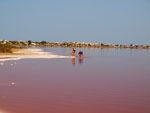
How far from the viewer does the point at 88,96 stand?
10.4m

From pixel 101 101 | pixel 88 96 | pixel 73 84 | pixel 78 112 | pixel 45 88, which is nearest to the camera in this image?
pixel 78 112

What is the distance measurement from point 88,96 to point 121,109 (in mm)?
1992

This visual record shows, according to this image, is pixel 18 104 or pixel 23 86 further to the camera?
pixel 23 86

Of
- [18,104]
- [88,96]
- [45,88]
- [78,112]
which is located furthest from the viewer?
[45,88]

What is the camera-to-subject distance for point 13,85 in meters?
12.4

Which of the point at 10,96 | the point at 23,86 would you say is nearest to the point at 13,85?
the point at 23,86

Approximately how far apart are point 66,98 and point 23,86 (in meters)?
2.99

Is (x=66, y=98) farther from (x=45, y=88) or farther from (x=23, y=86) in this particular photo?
(x=23, y=86)

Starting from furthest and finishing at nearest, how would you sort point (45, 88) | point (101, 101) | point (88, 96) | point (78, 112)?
1. point (45, 88)
2. point (88, 96)
3. point (101, 101)
4. point (78, 112)

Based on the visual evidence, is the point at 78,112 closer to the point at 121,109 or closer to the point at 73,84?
the point at 121,109

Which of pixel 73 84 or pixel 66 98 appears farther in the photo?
pixel 73 84

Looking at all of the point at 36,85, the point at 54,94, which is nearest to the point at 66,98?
the point at 54,94

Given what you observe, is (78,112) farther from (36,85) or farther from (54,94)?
(36,85)

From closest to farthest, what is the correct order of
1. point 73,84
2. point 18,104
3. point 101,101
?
1. point 18,104
2. point 101,101
3. point 73,84
